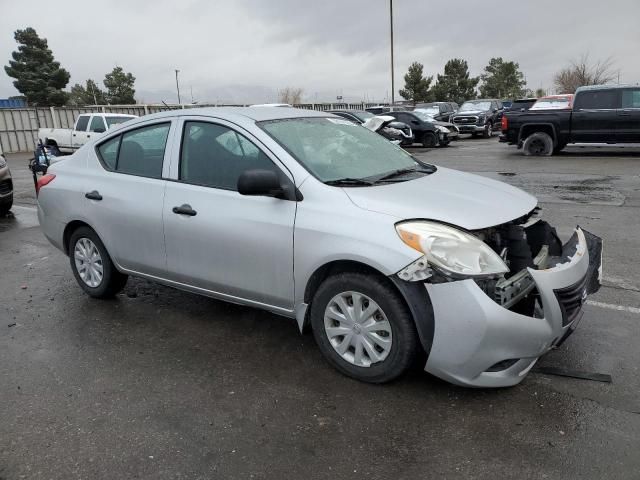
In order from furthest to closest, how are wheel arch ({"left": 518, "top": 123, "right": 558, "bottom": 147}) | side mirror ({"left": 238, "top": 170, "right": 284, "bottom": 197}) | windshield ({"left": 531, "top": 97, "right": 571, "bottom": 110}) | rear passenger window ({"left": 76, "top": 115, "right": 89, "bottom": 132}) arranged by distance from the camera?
rear passenger window ({"left": 76, "top": 115, "right": 89, "bottom": 132}) < wheel arch ({"left": 518, "top": 123, "right": 558, "bottom": 147}) < windshield ({"left": 531, "top": 97, "right": 571, "bottom": 110}) < side mirror ({"left": 238, "top": 170, "right": 284, "bottom": 197})

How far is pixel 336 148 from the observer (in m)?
3.80

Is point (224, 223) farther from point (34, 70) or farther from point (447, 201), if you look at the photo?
point (34, 70)

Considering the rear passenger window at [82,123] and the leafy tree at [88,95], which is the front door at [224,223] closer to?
the rear passenger window at [82,123]

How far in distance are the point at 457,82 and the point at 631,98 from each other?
128 ft

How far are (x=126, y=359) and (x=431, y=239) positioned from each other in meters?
2.25

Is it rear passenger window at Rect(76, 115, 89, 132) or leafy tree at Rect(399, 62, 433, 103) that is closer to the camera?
rear passenger window at Rect(76, 115, 89, 132)

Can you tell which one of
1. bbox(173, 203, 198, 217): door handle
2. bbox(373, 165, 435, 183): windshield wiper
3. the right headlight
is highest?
bbox(373, 165, 435, 183): windshield wiper

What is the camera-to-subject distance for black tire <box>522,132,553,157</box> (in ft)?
49.7

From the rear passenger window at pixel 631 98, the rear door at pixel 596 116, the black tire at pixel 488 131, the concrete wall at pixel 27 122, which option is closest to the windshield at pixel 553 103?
the rear door at pixel 596 116

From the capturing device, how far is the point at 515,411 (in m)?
2.89

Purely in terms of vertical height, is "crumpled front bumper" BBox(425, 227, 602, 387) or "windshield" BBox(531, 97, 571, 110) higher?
"windshield" BBox(531, 97, 571, 110)

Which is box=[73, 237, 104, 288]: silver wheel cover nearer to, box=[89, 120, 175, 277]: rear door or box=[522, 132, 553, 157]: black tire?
box=[89, 120, 175, 277]: rear door

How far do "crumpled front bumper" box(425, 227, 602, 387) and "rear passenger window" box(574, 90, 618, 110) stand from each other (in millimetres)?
13124

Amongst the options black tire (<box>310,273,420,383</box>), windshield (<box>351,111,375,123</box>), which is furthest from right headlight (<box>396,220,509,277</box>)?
windshield (<box>351,111,375,123</box>)
